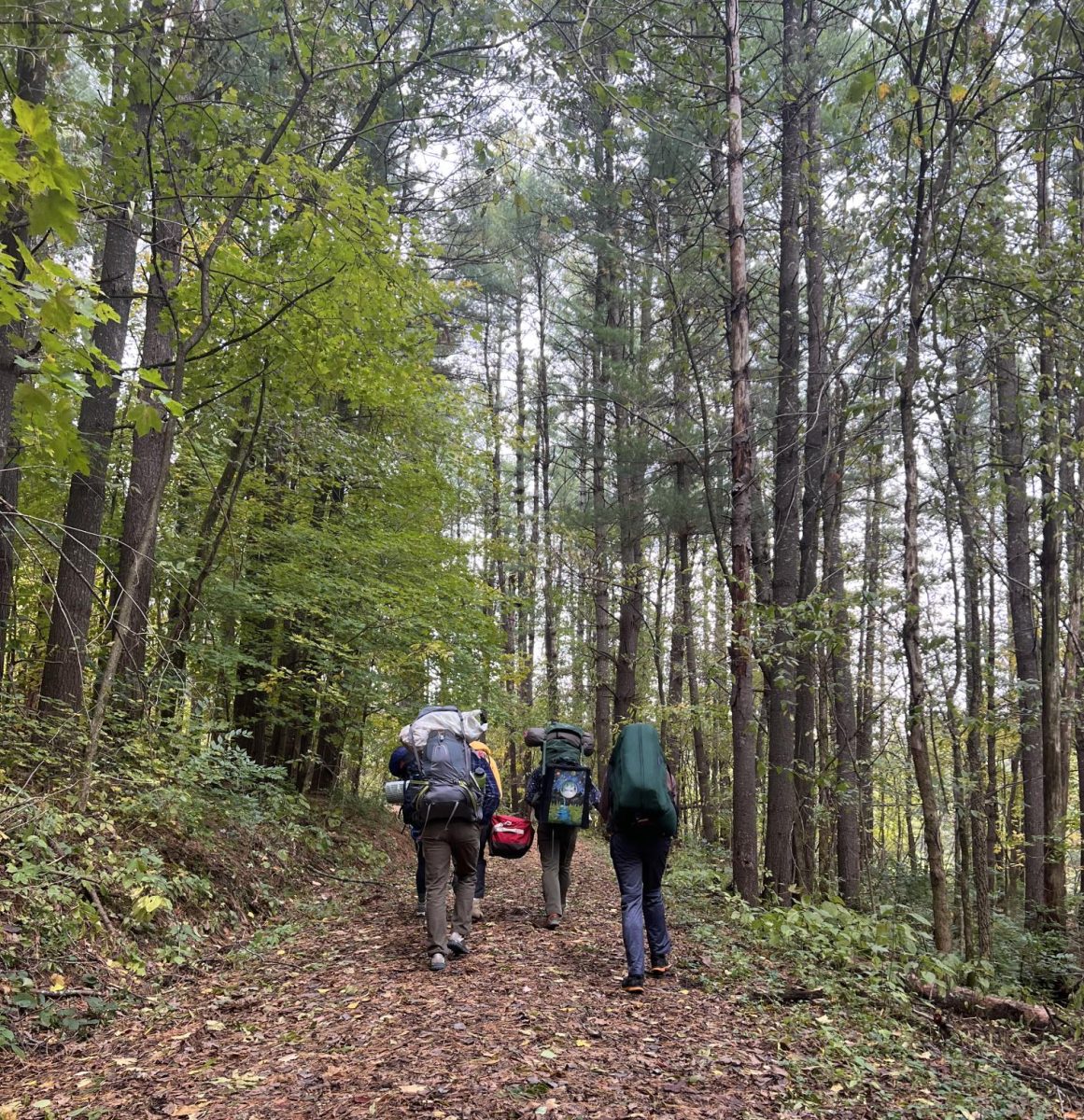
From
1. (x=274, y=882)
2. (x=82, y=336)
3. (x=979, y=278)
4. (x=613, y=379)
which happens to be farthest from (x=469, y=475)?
Result: (x=82, y=336)

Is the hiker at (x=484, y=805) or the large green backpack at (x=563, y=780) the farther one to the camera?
the large green backpack at (x=563, y=780)

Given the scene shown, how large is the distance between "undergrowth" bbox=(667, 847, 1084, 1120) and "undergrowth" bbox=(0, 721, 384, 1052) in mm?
3817

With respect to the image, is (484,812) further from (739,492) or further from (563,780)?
(739,492)

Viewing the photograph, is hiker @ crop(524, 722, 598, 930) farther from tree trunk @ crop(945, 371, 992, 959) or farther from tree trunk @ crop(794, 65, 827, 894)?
tree trunk @ crop(794, 65, 827, 894)

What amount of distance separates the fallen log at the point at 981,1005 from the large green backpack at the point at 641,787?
7.56 feet

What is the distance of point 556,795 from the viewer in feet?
22.0

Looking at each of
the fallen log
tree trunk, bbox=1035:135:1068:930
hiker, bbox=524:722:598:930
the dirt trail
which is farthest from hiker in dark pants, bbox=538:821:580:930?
tree trunk, bbox=1035:135:1068:930

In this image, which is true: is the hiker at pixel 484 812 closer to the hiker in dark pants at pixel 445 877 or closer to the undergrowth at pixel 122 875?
the hiker in dark pants at pixel 445 877

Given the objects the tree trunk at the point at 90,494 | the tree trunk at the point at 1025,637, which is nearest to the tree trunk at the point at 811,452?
the tree trunk at the point at 1025,637

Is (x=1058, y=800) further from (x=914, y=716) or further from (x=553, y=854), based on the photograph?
(x=553, y=854)

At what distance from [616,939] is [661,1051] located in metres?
2.55

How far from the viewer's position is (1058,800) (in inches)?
363

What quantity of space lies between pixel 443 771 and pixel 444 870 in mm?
726

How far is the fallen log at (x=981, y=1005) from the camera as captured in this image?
546cm
